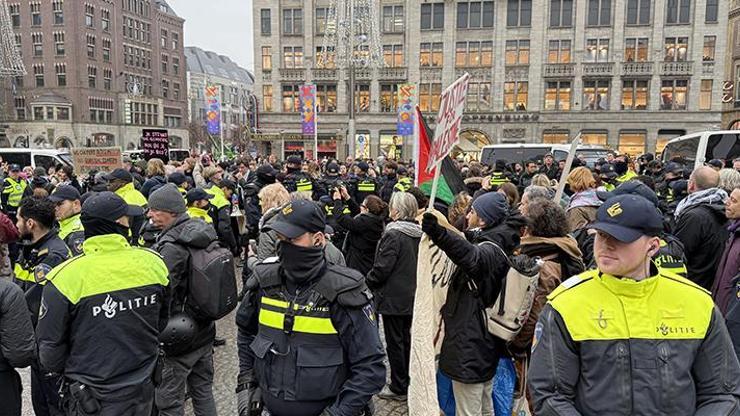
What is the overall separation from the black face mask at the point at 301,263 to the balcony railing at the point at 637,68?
40.4m

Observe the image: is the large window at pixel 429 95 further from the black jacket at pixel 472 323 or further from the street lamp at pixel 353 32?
the black jacket at pixel 472 323

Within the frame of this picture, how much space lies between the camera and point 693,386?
217cm

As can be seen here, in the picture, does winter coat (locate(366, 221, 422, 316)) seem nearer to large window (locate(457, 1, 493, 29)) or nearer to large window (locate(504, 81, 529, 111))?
large window (locate(504, 81, 529, 111))

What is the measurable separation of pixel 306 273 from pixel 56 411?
274 cm

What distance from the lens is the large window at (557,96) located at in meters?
38.2

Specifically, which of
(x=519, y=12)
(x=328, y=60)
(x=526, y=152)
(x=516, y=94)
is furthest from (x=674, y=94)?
(x=328, y=60)

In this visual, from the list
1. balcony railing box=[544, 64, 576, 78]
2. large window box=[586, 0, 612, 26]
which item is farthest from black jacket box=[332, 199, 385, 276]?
large window box=[586, 0, 612, 26]

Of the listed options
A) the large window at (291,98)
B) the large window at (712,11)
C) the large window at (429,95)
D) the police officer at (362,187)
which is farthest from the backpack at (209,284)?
the large window at (712,11)

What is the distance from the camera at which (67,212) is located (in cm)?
500

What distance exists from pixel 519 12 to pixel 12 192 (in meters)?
36.1

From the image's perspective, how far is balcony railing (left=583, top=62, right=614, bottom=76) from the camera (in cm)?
3722

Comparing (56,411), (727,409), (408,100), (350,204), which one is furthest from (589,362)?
(408,100)

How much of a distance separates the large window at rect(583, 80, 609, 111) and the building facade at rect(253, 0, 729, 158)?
0.24ft

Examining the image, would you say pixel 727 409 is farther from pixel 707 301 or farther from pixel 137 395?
pixel 137 395
